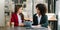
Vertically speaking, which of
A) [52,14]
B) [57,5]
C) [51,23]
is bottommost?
[51,23]

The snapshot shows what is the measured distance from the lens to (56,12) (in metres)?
4.20

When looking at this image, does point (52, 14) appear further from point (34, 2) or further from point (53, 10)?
point (34, 2)

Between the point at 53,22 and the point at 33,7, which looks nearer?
the point at 33,7

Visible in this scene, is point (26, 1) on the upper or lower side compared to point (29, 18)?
upper

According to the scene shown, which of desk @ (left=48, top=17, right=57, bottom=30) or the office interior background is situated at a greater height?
the office interior background

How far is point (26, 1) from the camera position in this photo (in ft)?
13.6

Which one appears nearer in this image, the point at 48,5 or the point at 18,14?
the point at 18,14

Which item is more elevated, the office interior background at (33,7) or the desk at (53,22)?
the office interior background at (33,7)

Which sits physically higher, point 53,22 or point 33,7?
point 33,7

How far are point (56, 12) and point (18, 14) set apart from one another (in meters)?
1.20

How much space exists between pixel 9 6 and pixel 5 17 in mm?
379

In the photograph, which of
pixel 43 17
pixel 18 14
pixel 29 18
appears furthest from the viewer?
pixel 29 18

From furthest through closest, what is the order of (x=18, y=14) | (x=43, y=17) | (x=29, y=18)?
1. (x=29, y=18)
2. (x=18, y=14)
3. (x=43, y=17)

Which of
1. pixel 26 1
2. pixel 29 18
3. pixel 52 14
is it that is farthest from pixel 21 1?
pixel 52 14
